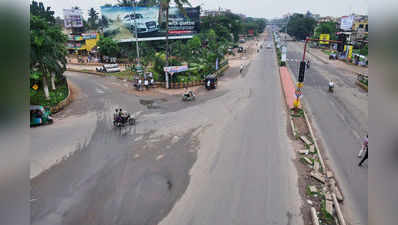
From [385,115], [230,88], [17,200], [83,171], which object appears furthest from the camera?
[230,88]

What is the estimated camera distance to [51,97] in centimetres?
2191

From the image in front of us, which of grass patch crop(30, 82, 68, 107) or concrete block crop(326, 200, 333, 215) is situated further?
grass patch crop(30, 82, 68, 107)

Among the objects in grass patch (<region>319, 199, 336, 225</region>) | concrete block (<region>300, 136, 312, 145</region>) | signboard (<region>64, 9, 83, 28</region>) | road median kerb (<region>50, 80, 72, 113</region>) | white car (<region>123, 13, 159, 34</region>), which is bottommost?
grass patch (<region>319, 199, 336, 225</region>)

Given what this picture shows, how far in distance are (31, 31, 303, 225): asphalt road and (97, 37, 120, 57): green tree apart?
2788cm

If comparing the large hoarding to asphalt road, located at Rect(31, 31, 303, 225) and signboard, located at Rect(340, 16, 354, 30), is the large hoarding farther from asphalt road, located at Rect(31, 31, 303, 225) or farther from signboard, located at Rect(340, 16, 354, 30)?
asphalt road, located at Rect(31, 31, 303, 225)

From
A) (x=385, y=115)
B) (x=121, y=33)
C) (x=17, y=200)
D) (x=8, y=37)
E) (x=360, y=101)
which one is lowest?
(x=360, y=101)

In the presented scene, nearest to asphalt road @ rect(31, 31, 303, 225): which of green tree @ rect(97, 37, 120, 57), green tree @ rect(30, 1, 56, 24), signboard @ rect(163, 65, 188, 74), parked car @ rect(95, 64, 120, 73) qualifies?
signboard @ rect(163, 65, 188, 74)

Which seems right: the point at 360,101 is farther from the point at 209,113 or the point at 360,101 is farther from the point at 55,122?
the point at 55,122

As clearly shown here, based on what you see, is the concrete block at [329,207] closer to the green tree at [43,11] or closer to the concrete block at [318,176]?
the concrete block at [318,176]

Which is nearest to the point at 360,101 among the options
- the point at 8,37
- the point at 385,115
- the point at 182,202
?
the point at 182,202

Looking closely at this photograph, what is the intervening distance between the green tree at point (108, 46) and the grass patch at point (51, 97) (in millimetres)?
20739

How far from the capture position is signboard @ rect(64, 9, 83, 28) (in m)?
56.0

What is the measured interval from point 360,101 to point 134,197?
20936 mm

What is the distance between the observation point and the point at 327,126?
647 inches
